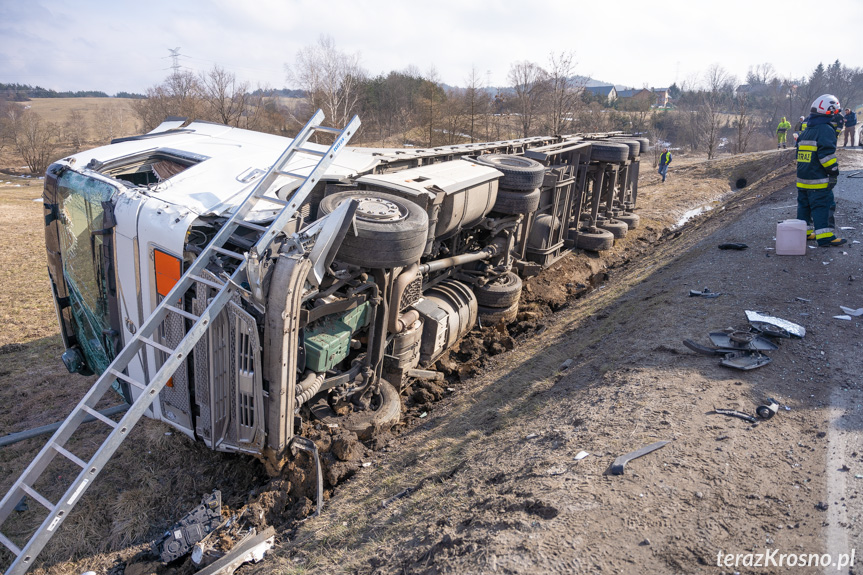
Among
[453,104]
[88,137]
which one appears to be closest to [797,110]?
[453,104]

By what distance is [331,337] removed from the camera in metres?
3.98

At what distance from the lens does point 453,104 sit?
2694 centimetres

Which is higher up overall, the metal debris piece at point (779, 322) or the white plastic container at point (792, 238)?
the white plastic container at point (792, 238)

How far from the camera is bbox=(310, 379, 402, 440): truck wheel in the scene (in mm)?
4382

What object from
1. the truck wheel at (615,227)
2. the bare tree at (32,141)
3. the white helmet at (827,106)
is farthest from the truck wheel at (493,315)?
the bare tree at (32,141)

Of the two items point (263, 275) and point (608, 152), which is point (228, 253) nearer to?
point (263, 275)

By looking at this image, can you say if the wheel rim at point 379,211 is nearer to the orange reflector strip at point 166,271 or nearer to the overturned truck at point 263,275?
the overturned truck at point 263,275

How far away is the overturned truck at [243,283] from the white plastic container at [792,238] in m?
3.93

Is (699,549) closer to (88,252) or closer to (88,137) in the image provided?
(88,252)

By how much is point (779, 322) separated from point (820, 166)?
3.38m

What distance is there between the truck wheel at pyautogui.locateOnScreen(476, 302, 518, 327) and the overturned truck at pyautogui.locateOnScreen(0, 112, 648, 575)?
36.9 inches

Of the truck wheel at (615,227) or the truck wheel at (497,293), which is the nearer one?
the truck wheel at (497,293)

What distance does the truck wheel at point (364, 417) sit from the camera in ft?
14.4

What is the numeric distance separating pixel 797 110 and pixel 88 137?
56214 mm
